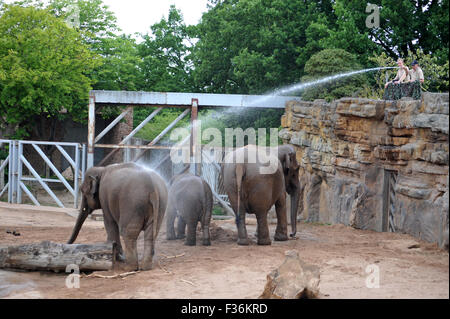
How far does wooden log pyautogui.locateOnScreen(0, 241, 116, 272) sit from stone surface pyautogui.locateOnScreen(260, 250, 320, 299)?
9.54 ft

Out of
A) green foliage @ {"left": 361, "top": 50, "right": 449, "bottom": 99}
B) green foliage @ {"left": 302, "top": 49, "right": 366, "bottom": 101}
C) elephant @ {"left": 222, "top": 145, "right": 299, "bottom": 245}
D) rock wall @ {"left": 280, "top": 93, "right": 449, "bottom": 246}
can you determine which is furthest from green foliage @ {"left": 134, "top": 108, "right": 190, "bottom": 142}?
elephant @ {"left": 222, "top": 145, "right": 299, "bottom": 245}

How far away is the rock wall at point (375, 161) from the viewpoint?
9.27 metres

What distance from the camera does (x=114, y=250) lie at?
8086 millimetres

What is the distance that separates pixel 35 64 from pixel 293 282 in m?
18.4

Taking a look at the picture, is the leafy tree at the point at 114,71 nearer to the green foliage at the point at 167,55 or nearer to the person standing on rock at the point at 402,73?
the green foliage at the point at 167,55

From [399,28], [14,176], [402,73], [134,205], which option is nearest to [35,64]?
→ [14,176]

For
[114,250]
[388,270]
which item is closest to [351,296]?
[388,270]

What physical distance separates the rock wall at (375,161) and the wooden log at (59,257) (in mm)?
4687

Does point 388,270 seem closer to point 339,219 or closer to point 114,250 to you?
point 114,250

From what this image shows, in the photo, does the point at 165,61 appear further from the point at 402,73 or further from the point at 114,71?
the point at 402,73

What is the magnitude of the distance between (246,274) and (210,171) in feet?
42.6

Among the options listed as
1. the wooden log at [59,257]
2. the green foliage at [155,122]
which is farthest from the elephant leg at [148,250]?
the green foliage at [155,122]

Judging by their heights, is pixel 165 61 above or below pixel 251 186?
above

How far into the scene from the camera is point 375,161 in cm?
1190
